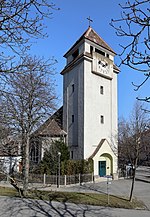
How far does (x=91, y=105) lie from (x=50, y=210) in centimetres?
1896

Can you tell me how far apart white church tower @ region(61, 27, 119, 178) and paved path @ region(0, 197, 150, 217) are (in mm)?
14993

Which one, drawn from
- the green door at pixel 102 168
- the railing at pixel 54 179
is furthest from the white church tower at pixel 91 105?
the railing at pixel 54 179

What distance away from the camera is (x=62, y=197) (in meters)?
16.6

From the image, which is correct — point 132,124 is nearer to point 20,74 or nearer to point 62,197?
point 62,197

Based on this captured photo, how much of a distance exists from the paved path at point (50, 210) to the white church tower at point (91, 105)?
15.0 m

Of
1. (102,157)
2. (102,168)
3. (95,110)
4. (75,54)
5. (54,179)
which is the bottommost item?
(54,179)

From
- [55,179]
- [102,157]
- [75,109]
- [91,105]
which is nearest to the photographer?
[55,179]

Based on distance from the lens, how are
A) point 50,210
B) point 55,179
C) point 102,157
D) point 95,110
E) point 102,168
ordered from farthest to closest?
1. point 102,157
2. point 95,110
3. point 102,168
4. point 55,179
5. point 50,210

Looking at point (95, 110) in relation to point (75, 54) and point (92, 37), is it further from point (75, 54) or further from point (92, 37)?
point (92, 37)

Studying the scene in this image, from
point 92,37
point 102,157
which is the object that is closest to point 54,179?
point 102,157

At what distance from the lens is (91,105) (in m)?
30.4

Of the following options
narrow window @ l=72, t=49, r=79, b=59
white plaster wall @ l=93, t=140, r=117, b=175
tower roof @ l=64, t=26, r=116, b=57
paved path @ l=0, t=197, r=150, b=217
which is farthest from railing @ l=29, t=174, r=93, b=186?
tower roof @ l=64, t=26, r=116, b=57

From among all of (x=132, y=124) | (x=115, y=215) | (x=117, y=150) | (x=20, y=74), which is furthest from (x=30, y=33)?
(x=117, y=150)

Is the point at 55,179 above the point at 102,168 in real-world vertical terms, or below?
below
